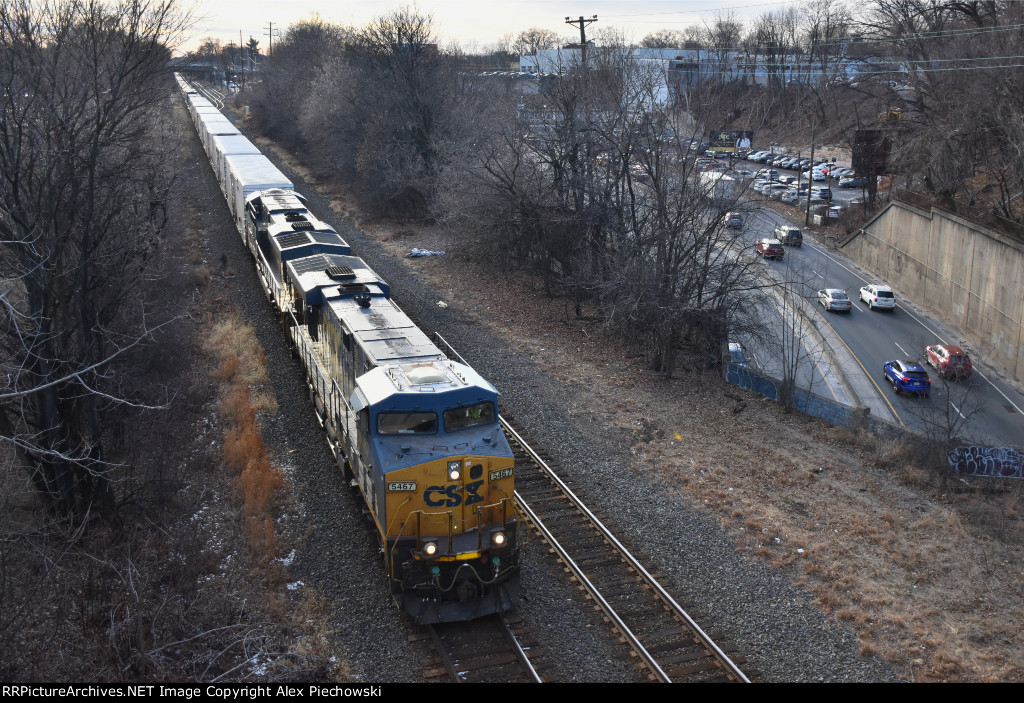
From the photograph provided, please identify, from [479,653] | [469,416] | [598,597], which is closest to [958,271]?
[598,597]

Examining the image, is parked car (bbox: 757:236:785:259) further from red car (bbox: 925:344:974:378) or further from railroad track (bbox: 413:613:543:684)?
railroad track (bbox: 413:613:543:684)

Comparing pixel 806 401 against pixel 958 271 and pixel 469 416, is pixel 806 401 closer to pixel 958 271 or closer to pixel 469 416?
pixel 469 416

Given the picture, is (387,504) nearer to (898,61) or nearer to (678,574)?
(678,574)

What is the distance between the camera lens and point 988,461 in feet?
68.4

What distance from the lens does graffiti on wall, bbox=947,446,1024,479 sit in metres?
20.4

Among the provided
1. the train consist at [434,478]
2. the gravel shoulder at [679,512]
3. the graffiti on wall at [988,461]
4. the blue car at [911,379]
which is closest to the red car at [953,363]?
the blue car at [911,379]

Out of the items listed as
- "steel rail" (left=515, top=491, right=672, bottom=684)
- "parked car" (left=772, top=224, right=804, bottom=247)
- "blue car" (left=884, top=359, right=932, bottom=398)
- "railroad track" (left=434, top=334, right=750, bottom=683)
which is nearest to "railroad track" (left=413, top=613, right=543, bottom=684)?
"steel rail" (left=515, top=491, right=672, bottom=684)

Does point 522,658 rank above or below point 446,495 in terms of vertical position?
below

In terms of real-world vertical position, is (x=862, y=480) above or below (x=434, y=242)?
below

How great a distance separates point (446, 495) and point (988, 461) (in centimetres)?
1687

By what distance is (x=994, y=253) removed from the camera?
3462 cm

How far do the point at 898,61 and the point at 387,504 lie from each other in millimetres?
61427

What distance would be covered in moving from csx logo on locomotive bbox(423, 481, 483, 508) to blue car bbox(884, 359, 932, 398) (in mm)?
25294

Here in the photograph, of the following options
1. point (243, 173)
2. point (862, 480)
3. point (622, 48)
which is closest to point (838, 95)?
point (622, 48)
